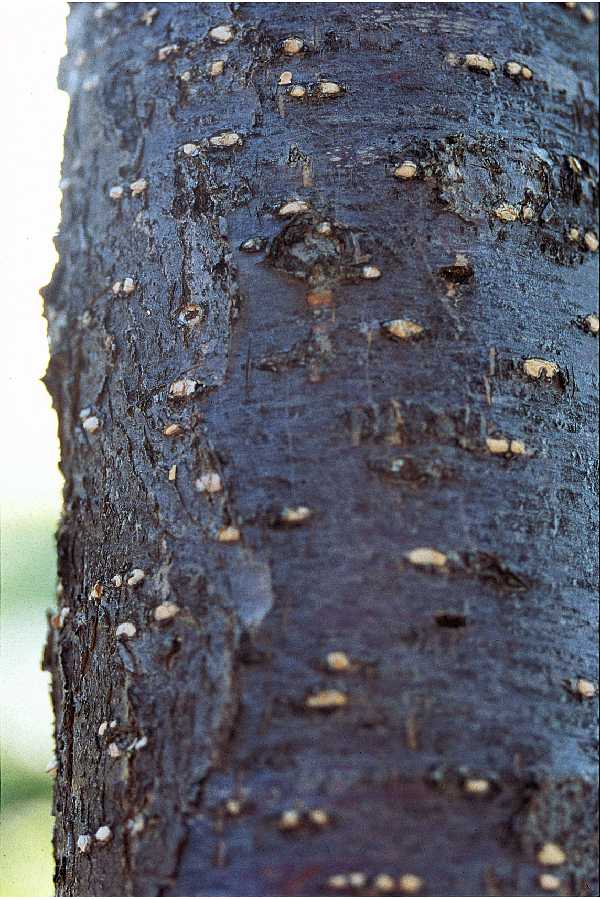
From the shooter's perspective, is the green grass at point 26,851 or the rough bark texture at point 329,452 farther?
the green grass at point 26,851

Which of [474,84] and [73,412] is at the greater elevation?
[474,84]

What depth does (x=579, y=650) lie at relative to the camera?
677mm

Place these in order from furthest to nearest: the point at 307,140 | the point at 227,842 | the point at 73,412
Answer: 1. the point at 73,412
2. the point at 307,140
3. the point at 227,842

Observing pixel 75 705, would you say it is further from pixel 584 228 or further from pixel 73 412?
pixel 584 228

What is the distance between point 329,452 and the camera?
691mm

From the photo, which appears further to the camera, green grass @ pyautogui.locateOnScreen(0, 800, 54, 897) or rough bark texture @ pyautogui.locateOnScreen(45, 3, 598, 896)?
green grass @ pyautogui.locateOnScreen(0, 800, 54, 897)

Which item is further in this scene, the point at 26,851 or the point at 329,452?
the point at 26,851

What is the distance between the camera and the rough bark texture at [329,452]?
0.62 metres

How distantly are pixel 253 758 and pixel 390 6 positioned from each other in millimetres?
634

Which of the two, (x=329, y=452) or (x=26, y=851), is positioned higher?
(x=329, y=452)

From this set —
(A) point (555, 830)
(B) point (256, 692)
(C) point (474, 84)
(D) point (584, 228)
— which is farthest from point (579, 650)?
(C) point (474, 84)

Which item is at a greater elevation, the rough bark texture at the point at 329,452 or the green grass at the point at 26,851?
the rough bark texture at the point at 329,452

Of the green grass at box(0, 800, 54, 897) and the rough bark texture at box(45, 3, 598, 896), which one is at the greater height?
the rough bark texture at box(45, 3, 598, 896)

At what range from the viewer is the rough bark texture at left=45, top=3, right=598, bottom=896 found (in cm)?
62
